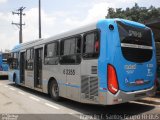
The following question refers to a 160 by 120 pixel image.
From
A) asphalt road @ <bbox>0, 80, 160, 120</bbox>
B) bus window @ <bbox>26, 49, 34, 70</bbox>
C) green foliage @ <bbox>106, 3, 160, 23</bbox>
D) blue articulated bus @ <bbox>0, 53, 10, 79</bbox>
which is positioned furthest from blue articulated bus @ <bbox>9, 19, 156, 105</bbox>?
green foliage @ <bbox>106, 3, 160, 23</bbox>

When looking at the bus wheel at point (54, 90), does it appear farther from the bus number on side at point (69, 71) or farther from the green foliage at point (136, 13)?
the green foliage at point (136, 13)

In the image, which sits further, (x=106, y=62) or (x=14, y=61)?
(x=14, y=61)

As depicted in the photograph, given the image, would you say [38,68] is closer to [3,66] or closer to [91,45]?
[91,45]

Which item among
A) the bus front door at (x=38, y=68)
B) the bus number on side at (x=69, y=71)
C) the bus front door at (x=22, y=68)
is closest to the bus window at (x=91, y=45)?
the bus number on side at (x=69, y=71)

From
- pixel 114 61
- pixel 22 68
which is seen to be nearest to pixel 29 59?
pixel 22 68

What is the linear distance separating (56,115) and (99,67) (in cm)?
228

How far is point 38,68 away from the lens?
45.2 feet

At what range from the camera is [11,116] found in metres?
8.98

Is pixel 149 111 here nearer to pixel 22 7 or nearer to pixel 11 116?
pixel 11 116

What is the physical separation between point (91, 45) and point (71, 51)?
59.0 inches

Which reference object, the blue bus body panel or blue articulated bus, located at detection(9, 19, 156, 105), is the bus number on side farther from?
the blue bus body panel

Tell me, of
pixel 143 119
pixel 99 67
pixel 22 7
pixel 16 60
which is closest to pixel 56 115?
pixel 99 67

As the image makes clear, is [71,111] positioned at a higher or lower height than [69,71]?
lower

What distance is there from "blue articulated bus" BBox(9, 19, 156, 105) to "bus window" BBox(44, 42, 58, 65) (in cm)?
4
